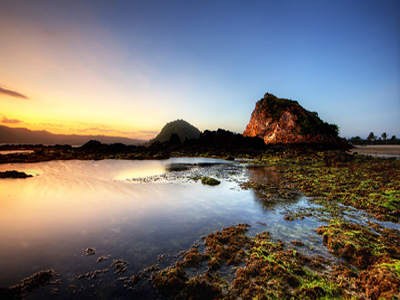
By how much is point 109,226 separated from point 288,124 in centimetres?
9994

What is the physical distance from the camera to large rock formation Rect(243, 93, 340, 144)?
3308 inches

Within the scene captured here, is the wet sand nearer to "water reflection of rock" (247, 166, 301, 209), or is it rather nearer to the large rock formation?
the large rock formation

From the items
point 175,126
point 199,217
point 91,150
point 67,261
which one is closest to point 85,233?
point 67,261

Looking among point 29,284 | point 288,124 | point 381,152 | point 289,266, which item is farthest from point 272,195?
point 288,124

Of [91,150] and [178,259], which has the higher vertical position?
[91,150]

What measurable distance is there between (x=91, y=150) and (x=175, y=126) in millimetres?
151127

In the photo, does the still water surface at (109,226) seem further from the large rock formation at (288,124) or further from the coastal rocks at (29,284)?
the large rock formation at (288,124)

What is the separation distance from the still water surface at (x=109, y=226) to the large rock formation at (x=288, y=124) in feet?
290

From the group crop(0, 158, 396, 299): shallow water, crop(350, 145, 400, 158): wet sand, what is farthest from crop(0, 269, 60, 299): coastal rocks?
crop(350, 145, 400, 158): wet sand

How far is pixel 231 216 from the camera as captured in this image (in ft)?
27.2

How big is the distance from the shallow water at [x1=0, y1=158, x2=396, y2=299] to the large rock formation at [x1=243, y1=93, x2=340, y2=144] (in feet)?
290

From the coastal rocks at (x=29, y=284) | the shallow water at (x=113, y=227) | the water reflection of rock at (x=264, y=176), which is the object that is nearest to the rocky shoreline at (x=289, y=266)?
the coastal rocks at (x=29, y=284)

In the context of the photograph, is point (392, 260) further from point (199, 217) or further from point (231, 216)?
point (199, 217)

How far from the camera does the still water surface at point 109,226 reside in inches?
181
